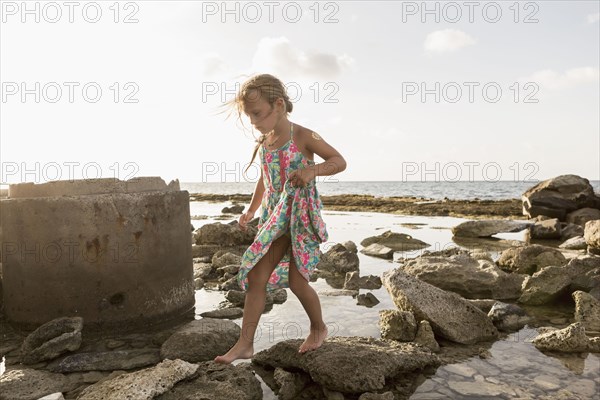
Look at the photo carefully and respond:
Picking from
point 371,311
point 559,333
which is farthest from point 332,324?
point 559,333

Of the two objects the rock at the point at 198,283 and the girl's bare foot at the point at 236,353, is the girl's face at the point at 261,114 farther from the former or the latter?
the rock at the point at 198,283

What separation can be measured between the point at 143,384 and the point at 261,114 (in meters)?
1.65

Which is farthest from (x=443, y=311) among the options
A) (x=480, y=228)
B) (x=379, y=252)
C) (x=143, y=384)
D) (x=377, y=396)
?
(x=480, y=228)

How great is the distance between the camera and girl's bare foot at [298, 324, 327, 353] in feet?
9.96

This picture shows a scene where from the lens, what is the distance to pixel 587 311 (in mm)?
4047

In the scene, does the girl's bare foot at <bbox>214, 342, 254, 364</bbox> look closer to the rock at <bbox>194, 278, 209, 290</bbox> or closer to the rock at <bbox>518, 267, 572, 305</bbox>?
the rock at <bbox>194, 278, 209, 290</bbox>

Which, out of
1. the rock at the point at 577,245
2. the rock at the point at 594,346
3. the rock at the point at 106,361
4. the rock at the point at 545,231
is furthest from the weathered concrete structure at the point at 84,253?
the rock at the point at 545,231

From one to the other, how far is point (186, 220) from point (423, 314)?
220 cm

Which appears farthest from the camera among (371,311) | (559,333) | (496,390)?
(371,311)

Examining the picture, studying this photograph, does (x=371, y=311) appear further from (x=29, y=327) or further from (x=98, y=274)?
(x=29, y=327)

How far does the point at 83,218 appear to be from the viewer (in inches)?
149

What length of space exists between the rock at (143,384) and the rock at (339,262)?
3.67m

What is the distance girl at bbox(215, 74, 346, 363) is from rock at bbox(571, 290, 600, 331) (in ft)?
7.48

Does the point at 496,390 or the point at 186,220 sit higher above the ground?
the point at 186,220
